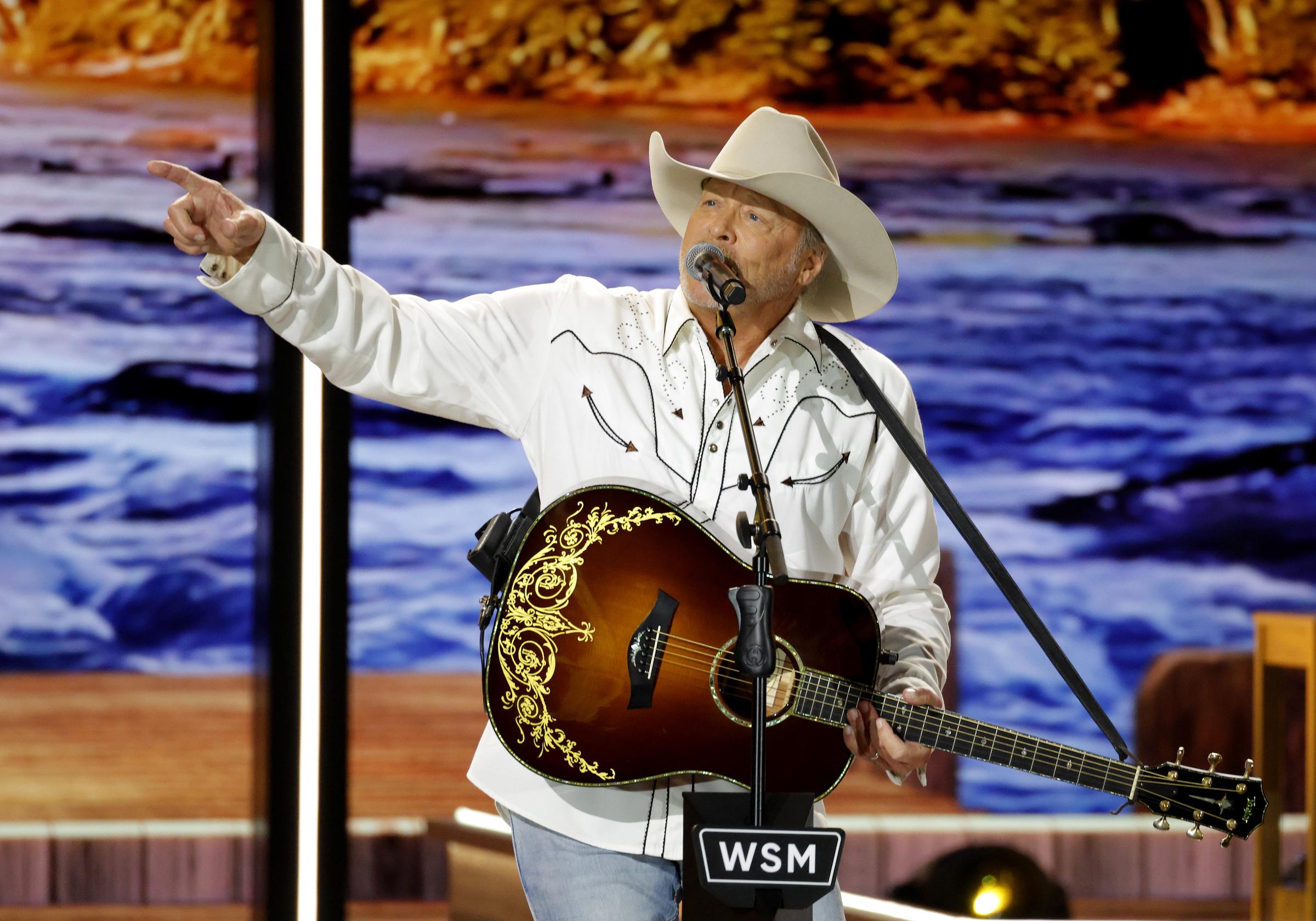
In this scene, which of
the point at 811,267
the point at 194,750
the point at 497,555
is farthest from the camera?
the point at 194,750

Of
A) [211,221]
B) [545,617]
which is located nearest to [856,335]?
[545,617]

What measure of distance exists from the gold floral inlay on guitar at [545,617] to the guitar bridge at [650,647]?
2.8 inches

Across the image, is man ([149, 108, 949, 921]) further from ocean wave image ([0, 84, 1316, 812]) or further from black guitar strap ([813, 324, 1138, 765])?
ocean wave image ([0, 84, 1316, 812])

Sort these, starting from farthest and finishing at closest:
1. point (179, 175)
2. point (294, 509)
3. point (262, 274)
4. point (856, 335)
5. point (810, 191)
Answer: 1. point (856, 335)
2. point (294, 509)
3. point (810, 191)
4. point (262, 274)
5. point (179, 175)

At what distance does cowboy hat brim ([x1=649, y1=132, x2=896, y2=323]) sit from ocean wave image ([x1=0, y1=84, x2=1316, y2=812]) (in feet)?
6.80

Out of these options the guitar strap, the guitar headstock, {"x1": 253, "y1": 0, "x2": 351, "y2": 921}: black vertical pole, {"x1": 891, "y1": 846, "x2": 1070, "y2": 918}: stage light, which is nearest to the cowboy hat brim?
the guitar strap

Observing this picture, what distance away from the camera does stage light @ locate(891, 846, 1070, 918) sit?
3.36 metres

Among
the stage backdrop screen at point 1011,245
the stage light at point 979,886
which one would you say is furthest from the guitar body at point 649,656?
the stage backdrop screen at point 1011,245

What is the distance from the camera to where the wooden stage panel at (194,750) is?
379 cm

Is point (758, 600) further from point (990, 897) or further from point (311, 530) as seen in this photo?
point (990, 897)

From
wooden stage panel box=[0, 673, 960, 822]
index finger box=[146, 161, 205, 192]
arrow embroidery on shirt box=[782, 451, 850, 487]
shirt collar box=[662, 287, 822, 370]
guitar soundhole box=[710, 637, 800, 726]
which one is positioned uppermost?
index finger box=[146, 161, 205, 192]

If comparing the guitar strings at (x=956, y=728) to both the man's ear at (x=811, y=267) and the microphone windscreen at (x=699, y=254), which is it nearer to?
the microphone windscreen at (x=699, y=254)

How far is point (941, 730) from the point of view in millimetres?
1867

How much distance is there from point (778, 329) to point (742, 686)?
23.5 inches
